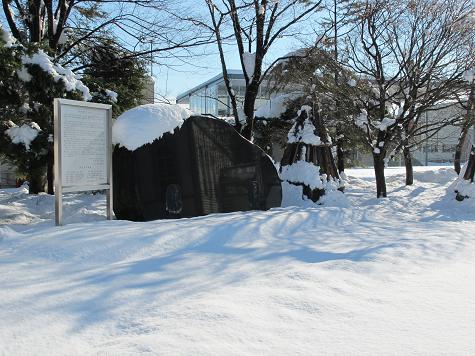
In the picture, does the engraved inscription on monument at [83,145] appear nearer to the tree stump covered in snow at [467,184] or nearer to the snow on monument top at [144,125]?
the snow on monument top at [144,125]

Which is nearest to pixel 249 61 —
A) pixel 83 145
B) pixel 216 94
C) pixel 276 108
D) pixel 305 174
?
pixel 305 174

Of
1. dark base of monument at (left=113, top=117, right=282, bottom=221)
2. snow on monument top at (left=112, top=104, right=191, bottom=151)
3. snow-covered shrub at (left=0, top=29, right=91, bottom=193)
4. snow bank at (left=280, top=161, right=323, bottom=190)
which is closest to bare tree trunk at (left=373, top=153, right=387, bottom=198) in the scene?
snow bank at (left=280, top=161, right=323, bottom=190)

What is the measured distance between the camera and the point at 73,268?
4.19 meters

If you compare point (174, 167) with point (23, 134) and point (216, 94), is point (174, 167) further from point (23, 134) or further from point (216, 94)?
point (216, 94)

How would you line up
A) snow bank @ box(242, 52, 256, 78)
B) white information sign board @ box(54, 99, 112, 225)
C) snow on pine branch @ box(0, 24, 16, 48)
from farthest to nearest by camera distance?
snow bank @ box(242, 52, 256, 78) < snow on pine branch @ box(0, 24, 16, 48) < white information sign board @ box(54, 99, 112, 225)

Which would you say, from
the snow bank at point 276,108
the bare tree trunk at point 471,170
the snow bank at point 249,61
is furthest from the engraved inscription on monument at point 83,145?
the snow bank at point 276,108

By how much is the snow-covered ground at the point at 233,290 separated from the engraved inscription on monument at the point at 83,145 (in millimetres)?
752

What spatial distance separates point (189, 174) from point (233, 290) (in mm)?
4321

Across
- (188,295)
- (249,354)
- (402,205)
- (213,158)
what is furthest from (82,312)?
(402,205)

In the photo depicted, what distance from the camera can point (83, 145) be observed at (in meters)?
6.29

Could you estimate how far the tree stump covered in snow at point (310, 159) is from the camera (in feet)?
35.4

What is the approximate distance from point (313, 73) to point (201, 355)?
12.2 metres

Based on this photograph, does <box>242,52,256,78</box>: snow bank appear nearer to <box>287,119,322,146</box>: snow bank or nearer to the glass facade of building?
<box>287,119,322,146</box>: snow bank

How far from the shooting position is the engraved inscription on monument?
19.8ft
